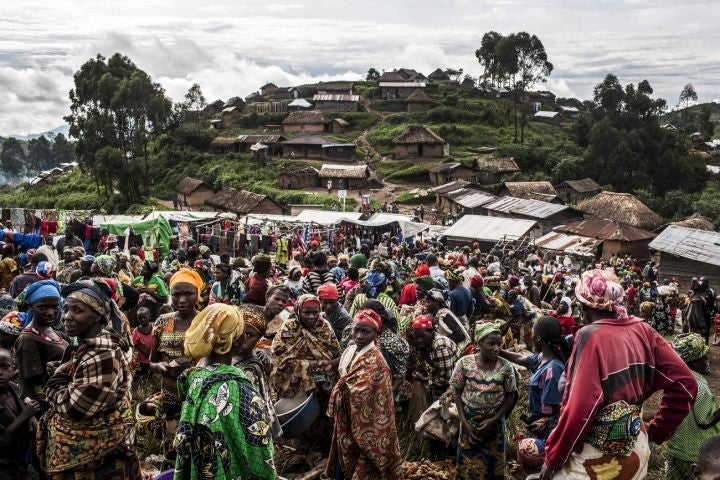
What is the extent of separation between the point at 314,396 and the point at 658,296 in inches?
457

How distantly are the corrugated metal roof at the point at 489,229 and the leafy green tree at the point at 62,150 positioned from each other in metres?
94.3

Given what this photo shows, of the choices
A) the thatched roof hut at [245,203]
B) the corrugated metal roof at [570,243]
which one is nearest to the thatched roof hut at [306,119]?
the thatched roof hut at [245,203]

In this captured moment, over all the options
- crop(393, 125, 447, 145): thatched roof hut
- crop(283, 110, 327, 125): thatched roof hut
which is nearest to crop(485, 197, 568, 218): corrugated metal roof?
crop(393, 125, 447, 145): thatched roof hut

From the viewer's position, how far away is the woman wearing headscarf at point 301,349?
456 centimetres

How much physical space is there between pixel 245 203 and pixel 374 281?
99.8ft

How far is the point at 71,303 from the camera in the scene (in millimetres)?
3258

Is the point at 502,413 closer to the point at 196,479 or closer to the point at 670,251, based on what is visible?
the point at 196,479

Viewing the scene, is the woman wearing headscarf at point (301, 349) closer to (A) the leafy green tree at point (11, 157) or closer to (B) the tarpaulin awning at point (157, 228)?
(B) the tarpaulin awning at point (157, 228)

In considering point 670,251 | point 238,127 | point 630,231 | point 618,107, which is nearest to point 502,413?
point 670,251

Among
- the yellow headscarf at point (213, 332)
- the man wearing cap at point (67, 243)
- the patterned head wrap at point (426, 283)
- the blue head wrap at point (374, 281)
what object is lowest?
the man wearing cap at point (67, 243)

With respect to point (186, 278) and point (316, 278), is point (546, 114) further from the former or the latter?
point (186, 278)

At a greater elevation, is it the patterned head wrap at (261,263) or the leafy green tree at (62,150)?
the patterned head wrap at (261,263)

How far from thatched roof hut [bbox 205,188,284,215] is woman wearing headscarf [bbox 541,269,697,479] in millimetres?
34092

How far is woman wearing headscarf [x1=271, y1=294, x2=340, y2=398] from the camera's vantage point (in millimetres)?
4559
